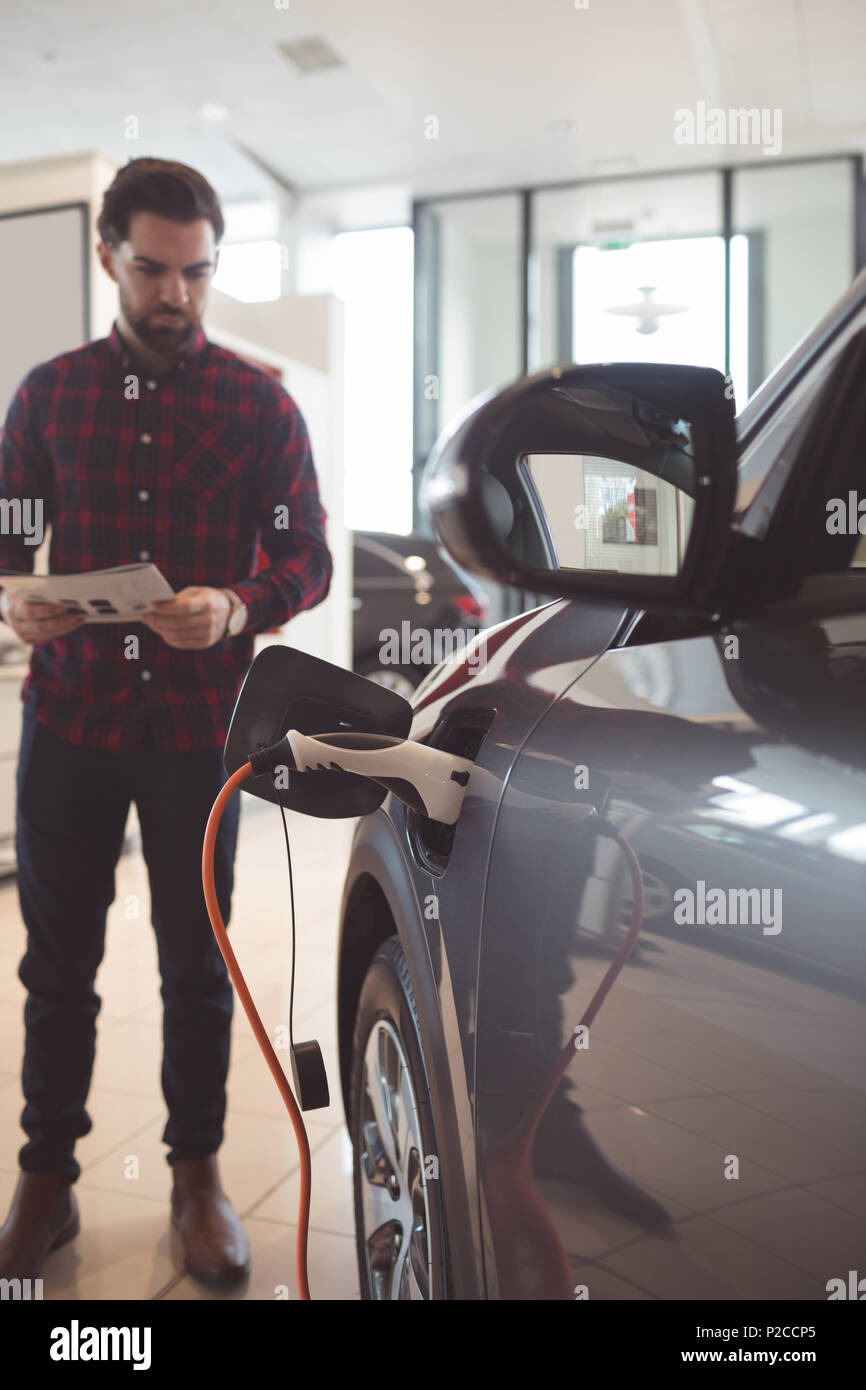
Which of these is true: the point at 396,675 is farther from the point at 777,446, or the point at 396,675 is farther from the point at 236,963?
the point at 777,446

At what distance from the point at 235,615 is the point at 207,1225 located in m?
0.86

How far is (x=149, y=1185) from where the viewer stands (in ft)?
6.20

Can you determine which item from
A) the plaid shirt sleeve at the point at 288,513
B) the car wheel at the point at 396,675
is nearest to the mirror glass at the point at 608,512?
the plaid shirt sleeve at the point at 288,513

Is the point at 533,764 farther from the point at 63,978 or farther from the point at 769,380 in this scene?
the point at 63,978

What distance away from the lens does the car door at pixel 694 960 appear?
54cm

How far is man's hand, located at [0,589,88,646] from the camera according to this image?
153cm

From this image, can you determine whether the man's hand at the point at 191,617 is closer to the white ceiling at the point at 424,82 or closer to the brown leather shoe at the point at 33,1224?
the brown leather shoe at the point at 33,1224

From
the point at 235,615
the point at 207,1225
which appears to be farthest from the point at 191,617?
the point at 207,1225

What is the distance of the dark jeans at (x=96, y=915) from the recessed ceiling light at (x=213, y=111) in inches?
298

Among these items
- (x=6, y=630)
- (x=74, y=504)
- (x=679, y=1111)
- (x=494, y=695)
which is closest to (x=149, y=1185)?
(x=74, y=504)

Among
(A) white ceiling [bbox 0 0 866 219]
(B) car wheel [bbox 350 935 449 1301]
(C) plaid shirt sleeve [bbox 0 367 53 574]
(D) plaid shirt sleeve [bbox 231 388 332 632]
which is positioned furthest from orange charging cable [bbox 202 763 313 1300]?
(A) white ceiling [bbox 0 0 866 219]

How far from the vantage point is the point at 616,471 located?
716mm

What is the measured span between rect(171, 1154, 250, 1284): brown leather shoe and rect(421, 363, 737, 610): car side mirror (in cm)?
128

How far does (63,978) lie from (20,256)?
12.3 feet
